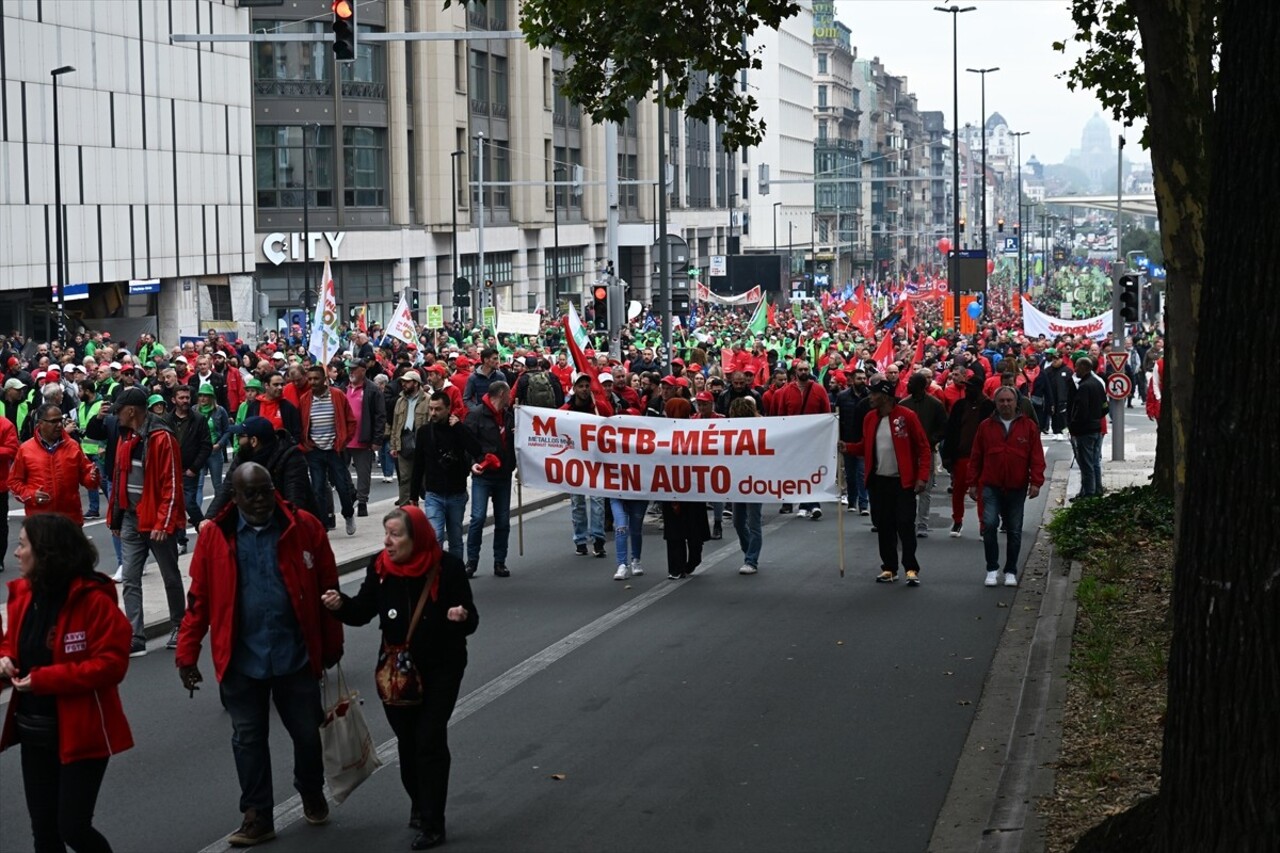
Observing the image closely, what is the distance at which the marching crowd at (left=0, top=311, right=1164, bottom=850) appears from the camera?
7051mm

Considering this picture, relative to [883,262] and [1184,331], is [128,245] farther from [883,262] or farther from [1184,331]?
[883,262]

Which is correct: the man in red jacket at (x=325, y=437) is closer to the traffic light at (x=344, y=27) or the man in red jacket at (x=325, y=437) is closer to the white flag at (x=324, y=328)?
the traffic light at (x=344, y=27)

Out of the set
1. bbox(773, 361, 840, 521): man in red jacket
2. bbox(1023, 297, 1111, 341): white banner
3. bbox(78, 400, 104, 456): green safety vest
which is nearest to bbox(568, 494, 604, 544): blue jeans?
bbox(773, 361, 840, 521): man in red jacket

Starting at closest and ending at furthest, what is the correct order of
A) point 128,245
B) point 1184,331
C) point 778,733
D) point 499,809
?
point 499,809, point 778,733, point 1184,331, point 128,245

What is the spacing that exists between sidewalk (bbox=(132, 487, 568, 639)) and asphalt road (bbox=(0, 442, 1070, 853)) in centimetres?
57

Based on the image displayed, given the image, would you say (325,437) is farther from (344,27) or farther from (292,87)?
(292,87)

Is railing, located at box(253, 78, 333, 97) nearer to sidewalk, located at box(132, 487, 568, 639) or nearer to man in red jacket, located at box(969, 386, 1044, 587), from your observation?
sidewalk, located at box(132, 487, 568, 639)

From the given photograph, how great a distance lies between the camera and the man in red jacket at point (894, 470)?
51.8 feet

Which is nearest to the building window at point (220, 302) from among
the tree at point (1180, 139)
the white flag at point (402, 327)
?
the white flag at point (402, 327)

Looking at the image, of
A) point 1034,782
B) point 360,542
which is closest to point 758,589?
point 360,542

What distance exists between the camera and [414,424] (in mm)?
18641

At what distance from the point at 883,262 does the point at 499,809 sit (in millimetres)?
182868

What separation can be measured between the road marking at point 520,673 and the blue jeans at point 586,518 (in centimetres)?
114

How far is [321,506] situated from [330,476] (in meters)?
1.37
